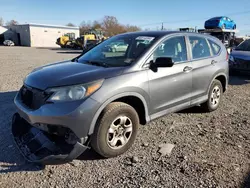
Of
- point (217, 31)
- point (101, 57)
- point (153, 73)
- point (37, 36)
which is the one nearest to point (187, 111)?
point (153, 73)

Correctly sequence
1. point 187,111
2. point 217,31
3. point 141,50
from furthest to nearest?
point 217,31 → point 187,111 → point 141,50

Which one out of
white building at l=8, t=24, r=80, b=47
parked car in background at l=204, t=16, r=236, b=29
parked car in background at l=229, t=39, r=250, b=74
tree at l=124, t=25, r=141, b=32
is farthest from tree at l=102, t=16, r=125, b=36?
parked car in background at l=229, t=39, r=250, b=74

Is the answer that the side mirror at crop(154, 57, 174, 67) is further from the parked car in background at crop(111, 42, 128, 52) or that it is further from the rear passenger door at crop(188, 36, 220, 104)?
the rear passenger door at crop(188, 36, 220, 104)

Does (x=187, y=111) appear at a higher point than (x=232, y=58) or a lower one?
lower

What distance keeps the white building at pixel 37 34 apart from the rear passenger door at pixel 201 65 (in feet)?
172

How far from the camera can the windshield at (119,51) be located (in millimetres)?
3698

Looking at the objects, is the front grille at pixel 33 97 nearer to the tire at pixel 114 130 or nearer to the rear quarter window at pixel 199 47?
the tire at pixel 114 130

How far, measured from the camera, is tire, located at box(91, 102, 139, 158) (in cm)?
305

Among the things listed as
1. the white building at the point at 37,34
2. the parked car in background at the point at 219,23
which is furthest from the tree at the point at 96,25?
the parked car in background at the point at 219,23

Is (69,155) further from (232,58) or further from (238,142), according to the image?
(232,58)

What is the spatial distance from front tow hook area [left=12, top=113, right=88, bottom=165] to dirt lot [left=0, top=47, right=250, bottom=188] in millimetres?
224

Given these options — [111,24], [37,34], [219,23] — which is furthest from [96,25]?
[219,23]

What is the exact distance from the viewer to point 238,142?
150 inches

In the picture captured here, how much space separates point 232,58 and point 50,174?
797 centimetres
